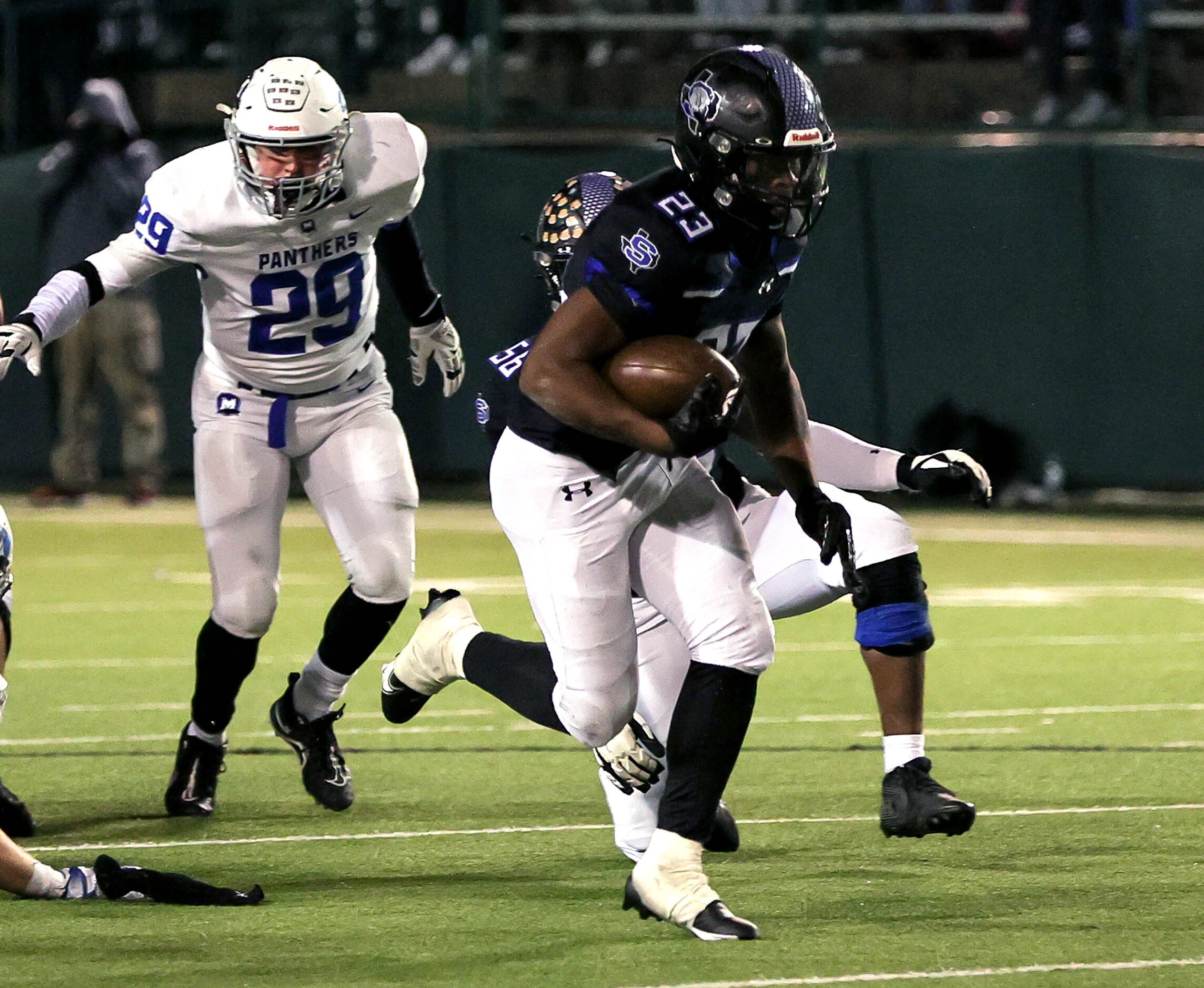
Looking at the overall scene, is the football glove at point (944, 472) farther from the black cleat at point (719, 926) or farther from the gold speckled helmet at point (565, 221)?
the black cleat at point (719, 926)

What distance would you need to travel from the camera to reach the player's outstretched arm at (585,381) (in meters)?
4.31

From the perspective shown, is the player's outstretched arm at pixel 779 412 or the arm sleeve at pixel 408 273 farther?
the arm sleeve at pixel 408 273

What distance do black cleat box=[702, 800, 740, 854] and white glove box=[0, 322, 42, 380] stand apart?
1.87m

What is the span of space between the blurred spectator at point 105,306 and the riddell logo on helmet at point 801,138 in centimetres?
905

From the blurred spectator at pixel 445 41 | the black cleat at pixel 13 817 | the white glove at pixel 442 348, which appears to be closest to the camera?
the black cleat at pixel 13 817

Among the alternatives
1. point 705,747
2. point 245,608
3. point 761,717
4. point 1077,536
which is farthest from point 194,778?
point 1077,536

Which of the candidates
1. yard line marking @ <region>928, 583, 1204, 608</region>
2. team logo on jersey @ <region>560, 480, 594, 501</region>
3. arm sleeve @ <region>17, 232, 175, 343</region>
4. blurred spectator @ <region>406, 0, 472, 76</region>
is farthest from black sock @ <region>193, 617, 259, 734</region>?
blurred spectator @ <region>406, 0, 472, 76</region>

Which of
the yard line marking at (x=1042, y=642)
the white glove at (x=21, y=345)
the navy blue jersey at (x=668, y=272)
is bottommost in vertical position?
the yard line marking at (x=1042, y=642)

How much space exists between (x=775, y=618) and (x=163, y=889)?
5.01ft

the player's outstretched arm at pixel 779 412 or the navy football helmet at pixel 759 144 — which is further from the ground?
the navy football helmet at pixel 759 144

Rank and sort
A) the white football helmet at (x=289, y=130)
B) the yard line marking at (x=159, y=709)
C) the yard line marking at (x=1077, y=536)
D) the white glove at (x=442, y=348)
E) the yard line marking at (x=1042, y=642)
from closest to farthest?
the white football helmet at (x=289, y=130)
the white glove at (x=442, y=348)
the yard line marking at (x=159, y=709)
the yard line marking at (x=1042, y=642)
the yard line marking at (x=1077, y=536)

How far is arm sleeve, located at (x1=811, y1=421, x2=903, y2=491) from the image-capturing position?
5262 millimetres

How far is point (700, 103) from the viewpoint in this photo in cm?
451

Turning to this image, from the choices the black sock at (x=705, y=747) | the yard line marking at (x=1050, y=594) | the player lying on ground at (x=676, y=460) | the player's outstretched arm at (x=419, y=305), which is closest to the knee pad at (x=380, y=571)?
the player's outstretched arm at (x=419, y=305)
